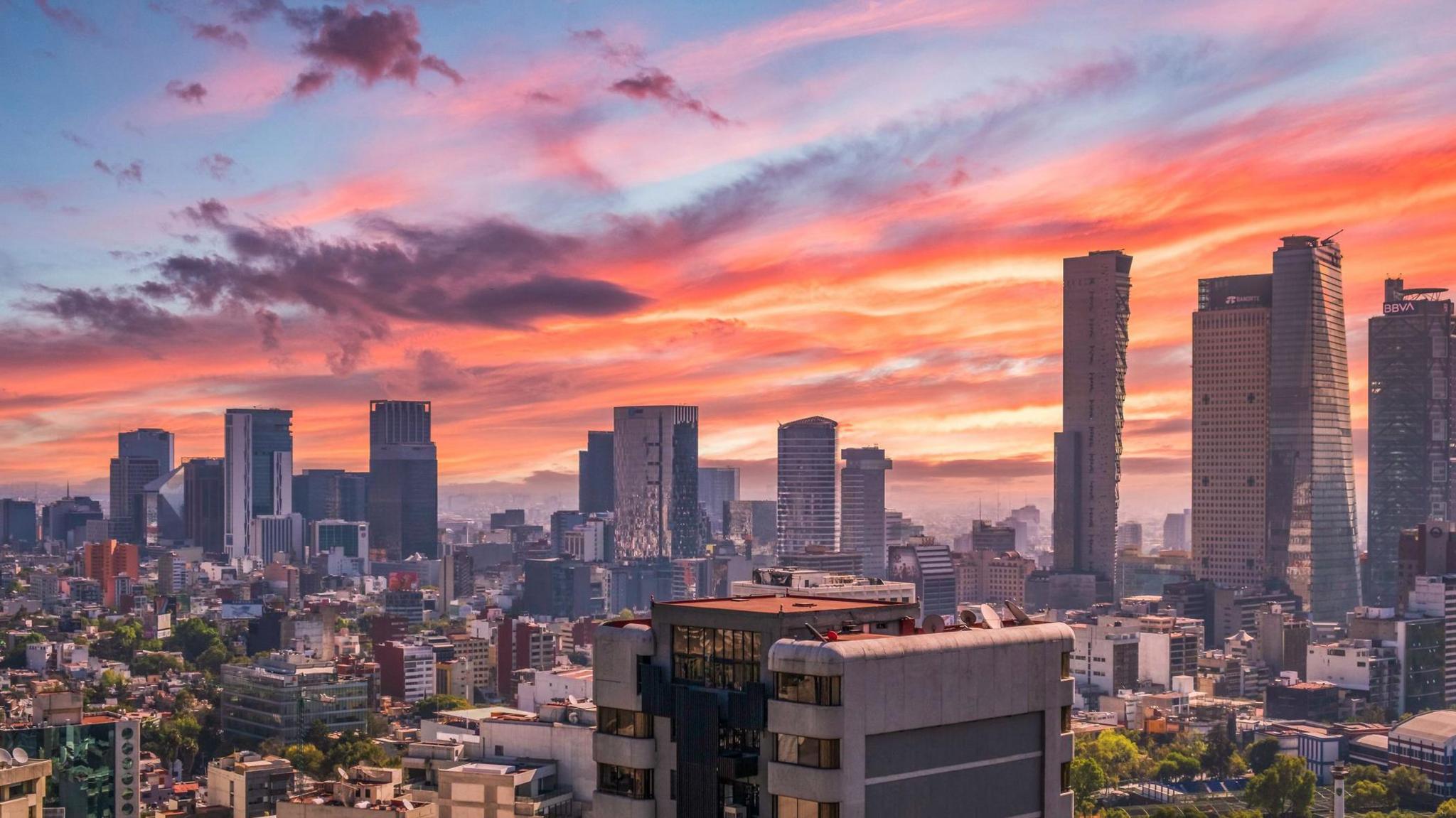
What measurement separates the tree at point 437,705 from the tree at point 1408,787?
2531 inches

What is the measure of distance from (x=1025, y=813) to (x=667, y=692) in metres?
6.50

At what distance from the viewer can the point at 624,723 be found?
29.7 m

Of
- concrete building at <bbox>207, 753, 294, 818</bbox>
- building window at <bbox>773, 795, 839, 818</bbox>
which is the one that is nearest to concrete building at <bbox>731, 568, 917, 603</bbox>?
concrete building at <bbox>207, 753, 294, 818</bbox>

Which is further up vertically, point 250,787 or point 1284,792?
point 250,787

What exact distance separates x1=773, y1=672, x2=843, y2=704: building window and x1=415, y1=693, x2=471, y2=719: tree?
339 ft

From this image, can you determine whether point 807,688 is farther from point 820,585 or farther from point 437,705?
point 437,705

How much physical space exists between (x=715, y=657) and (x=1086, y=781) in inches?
3073

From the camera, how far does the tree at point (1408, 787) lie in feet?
360

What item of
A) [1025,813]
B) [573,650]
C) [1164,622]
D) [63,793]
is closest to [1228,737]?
[1164,622]

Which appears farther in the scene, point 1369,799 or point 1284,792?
point 1369,799

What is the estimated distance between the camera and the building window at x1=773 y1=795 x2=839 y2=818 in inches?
1057

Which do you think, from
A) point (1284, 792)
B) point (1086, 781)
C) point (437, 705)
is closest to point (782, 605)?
point (1086, 781)

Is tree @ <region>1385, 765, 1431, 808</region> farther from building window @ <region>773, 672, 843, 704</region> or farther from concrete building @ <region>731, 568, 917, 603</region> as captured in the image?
building window @ <region>773, 672, 843, 704</region>

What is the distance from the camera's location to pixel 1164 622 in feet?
572
